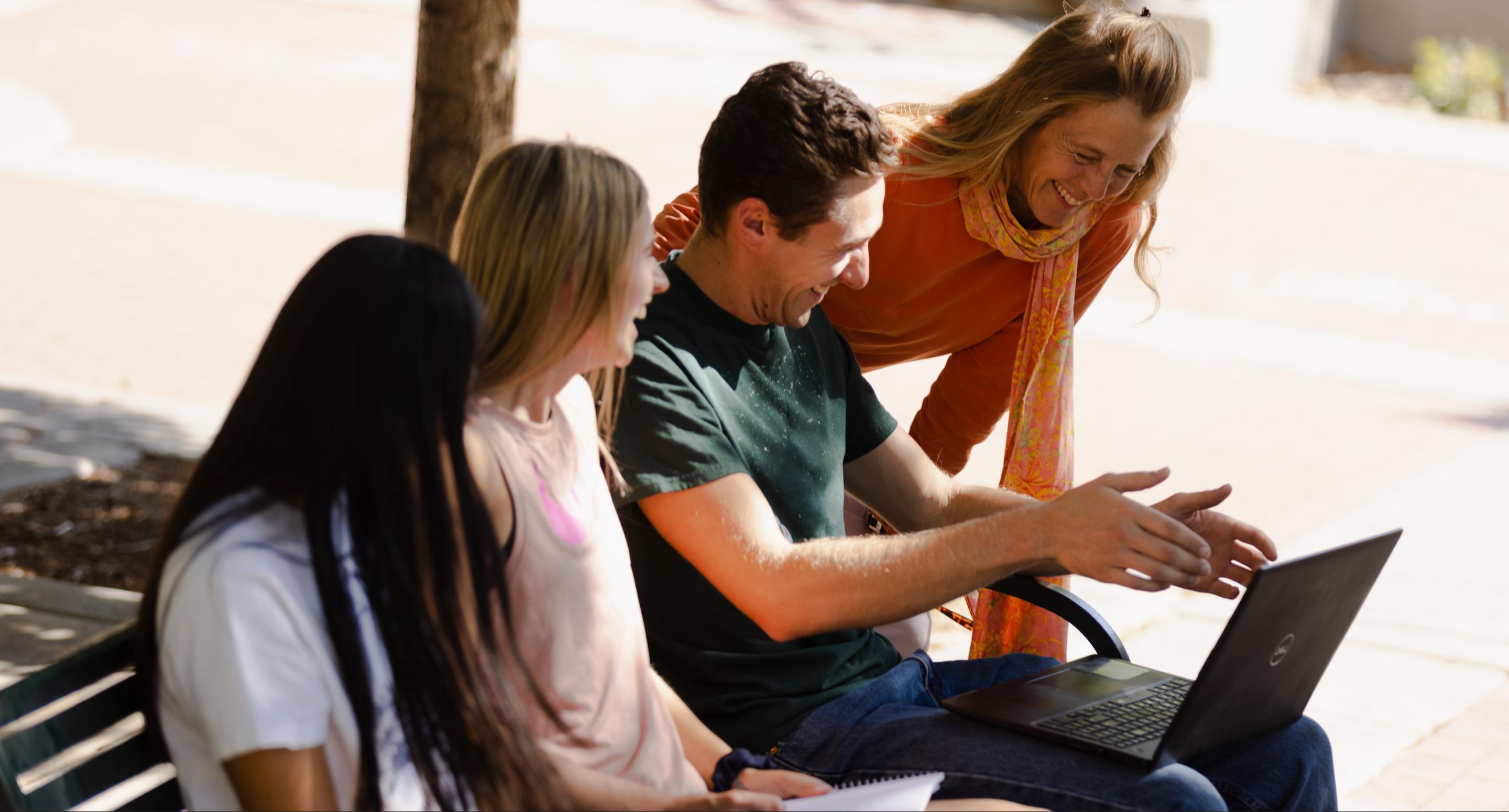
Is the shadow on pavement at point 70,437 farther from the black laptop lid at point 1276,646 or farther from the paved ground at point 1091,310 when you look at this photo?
the black laptop lid at point 1276,646

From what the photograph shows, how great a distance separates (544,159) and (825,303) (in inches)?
55.2

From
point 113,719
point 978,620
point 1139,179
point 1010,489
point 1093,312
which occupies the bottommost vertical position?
point 1093,312

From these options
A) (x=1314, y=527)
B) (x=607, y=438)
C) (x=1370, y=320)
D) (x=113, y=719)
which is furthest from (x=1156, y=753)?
(x=1370, y=320)

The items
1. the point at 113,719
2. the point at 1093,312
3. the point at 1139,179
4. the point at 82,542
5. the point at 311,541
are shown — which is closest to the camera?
the point at 311,541

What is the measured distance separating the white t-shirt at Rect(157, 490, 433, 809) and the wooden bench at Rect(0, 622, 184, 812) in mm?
141

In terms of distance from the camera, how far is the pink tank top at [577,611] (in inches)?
73.9

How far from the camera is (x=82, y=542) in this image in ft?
16.1

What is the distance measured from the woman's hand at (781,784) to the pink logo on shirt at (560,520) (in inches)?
16.4

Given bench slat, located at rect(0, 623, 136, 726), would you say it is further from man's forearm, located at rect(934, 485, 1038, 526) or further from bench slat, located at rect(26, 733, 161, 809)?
man's forearm, located at rect(934, 485, 1038, 526)

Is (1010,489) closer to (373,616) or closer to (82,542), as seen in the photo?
(373,616)

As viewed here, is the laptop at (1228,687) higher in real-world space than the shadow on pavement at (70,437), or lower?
higher

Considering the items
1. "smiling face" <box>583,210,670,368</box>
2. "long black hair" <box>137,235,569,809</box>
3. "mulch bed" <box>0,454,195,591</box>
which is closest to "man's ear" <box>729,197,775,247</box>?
"smiling face" <box>583,210,670,368</box>

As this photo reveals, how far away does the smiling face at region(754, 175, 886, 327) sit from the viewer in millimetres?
2365

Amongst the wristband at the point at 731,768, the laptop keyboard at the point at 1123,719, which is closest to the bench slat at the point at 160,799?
the wristband at the point at 731,768
